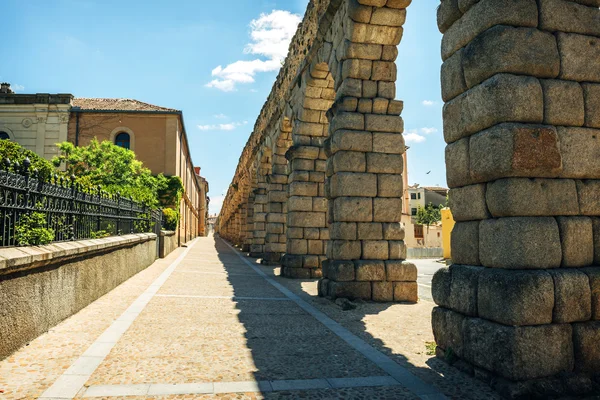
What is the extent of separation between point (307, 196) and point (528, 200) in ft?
26.6

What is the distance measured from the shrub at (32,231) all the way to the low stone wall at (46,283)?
9 cm

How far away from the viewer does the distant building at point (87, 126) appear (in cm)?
2586

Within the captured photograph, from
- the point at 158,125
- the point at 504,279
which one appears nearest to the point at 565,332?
the point at 504,279

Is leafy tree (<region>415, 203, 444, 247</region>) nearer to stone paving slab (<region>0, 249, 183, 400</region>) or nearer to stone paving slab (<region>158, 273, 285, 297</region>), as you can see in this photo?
stone paving slab (<region>158, 273, 285, 297</region>)

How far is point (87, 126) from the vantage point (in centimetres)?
2619

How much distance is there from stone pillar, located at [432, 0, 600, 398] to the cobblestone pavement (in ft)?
1.59

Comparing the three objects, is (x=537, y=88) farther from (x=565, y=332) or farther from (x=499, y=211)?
(x=565, y=332)

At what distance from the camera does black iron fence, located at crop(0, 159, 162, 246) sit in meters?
4.28

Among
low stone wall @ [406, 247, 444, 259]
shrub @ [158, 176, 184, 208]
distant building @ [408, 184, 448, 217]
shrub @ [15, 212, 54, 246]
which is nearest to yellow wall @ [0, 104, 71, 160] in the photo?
shrub @ [158, 176, 184, 208]

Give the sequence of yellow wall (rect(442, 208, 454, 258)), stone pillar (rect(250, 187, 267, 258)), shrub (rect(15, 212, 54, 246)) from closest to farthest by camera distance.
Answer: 1. shrub (rect(15, 212, 54, 246))
2. stone pillar (rect(250, 187, 267, 258))
3. yellow wall (rect(442, 208, 454, 258))

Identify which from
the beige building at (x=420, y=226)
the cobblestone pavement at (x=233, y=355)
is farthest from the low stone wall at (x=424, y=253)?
the cobblestone pavement at (x=233, y=355)

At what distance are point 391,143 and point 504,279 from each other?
477cm

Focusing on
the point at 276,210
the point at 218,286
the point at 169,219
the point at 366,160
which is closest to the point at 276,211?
the point at 276,210

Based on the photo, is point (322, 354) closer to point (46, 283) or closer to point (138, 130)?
point (46, 283)
